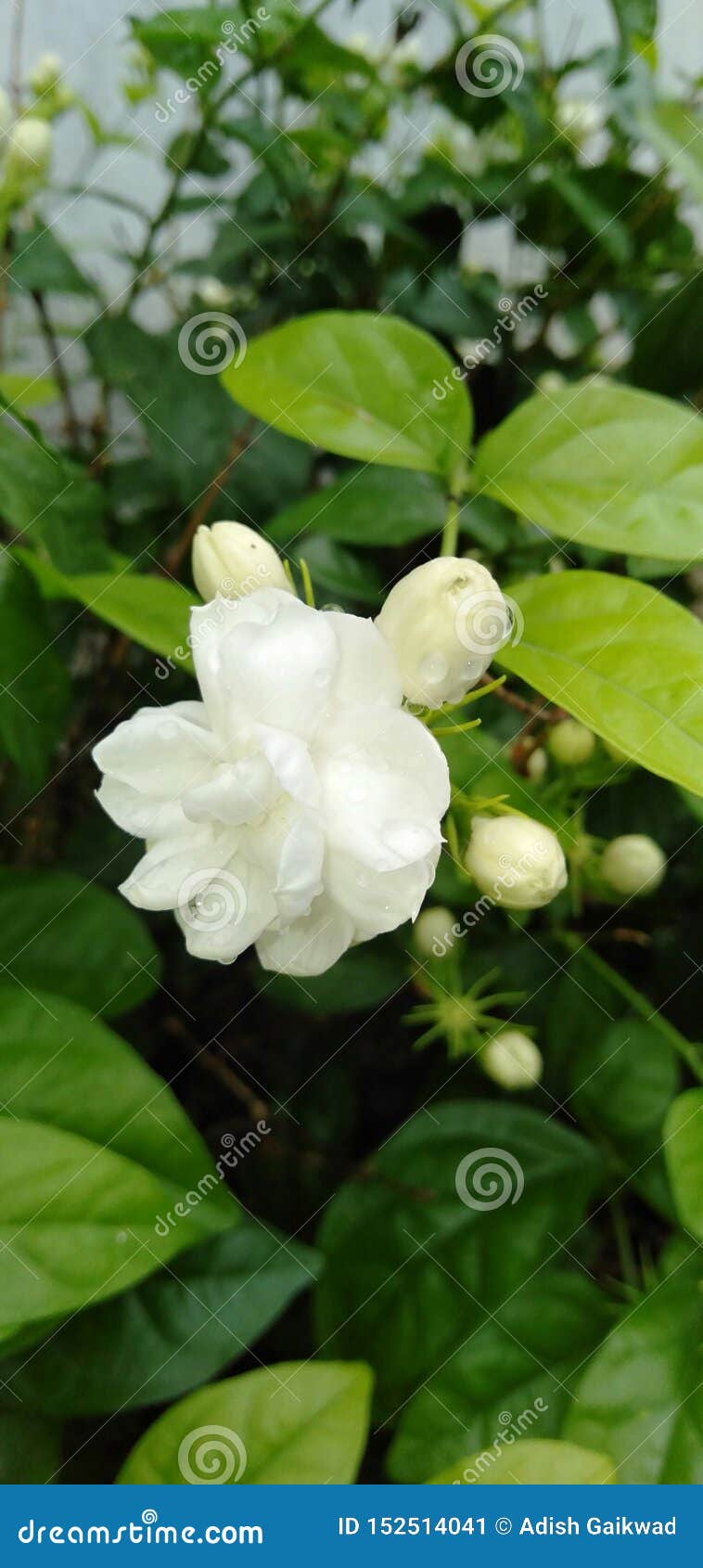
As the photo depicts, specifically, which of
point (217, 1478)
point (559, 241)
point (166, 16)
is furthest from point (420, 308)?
point (217, 1478)

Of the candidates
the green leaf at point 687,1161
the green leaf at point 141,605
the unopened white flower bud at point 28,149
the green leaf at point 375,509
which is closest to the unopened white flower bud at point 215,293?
the unopened white flower bud at point 28,149

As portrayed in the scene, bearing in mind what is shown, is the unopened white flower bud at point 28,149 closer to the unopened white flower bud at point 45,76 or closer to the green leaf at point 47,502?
the unopened white flower bud at point 45,76

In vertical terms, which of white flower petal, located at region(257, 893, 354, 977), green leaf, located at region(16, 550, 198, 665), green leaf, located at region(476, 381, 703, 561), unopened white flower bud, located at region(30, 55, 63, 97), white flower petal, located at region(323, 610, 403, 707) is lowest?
green leaf, located at region(16, 550, 198, 665)

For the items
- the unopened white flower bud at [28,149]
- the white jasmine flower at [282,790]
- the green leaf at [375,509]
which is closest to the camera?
the white jasmine flower at [282,790]

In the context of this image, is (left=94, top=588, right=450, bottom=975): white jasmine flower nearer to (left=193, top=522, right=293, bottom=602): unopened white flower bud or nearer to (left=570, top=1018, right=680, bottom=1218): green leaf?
(left=193, top=522, right=293, bottom=602): unopened white flower bud

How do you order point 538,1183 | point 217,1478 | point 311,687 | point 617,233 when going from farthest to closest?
point 617,233 < point 538,1183 < point 217,1478 < point 311,687

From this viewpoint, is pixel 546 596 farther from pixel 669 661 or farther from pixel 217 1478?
pixel 217 1478

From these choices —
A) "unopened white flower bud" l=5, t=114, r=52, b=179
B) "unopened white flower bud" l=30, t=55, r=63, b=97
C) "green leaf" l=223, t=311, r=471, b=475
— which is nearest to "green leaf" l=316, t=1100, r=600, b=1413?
"green leaf" l=223, t=311, r=471, b=475
